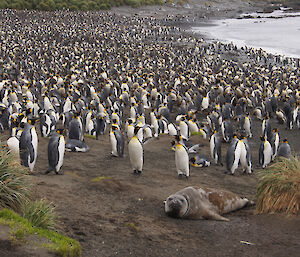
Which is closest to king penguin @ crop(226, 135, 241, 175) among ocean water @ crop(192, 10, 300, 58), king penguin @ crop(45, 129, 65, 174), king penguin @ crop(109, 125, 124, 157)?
king penguin @ crop(109, 125, 124, 157)

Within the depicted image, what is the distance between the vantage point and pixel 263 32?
57.0 meters

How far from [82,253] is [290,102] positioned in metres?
17.2

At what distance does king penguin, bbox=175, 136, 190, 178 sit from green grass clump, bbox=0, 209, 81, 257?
5163 millimetres

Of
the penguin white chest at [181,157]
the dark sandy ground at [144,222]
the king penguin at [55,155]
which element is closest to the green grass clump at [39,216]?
the dark sandy ground at [144,222]

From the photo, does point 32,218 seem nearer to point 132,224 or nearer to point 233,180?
point 132,224

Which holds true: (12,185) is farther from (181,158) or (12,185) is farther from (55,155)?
(181,158)

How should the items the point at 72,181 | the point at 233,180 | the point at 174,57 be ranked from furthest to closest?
the point at 174,57, the point at 233,180, the point at 72,181

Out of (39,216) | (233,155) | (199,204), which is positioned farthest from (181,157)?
(39,216)

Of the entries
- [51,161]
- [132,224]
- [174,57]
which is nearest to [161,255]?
[132,224]

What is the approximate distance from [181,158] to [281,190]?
3285mm

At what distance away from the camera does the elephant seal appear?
273 inches

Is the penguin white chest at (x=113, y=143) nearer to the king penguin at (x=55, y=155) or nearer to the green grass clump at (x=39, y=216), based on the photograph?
the king penguin at (x=55, y=155)

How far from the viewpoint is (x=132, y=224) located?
6395 mm

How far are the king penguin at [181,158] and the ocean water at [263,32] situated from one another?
32359mm
